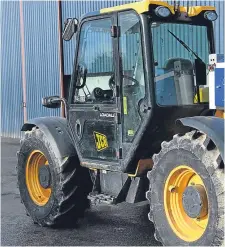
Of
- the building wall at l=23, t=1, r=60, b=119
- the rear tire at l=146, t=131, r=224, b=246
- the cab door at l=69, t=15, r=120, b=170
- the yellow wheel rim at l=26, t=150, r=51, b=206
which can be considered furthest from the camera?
the building wall at l=23, t=1, r=60, b=119

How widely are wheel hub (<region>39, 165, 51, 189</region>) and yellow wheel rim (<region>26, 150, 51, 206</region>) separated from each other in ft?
0.54

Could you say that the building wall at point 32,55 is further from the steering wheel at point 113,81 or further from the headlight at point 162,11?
the headlight at point 162,11

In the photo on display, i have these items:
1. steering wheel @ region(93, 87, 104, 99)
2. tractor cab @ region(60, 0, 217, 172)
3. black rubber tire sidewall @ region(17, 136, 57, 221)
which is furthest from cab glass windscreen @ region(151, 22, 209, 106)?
black rubber tire sidewall @ region(17, 136, 57, 221)

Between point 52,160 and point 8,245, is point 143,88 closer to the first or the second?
point 52,160

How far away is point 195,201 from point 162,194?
1.21 feet

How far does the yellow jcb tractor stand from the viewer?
4195 millimetres

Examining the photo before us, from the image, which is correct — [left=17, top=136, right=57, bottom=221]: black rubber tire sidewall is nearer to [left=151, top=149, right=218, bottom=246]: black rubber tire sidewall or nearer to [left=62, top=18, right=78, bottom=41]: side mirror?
[left=62, top=18, right=78, bottom=41]: side mirror

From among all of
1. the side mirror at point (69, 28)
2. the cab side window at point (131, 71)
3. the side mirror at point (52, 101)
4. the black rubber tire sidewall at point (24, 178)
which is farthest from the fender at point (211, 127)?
the black rubber tire sidewall at point (24, 178)

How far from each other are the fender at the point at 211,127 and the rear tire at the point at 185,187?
6 cm

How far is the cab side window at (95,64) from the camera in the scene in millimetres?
5047

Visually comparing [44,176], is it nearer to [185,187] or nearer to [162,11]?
[185,187]

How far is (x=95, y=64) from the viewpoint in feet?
17.3

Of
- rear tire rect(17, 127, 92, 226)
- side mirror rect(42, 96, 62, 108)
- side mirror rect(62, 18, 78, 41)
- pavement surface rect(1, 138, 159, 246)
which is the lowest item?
pavement surface rect(1, 138, 159, 246)

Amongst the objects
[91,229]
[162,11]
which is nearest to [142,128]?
[162,11]
